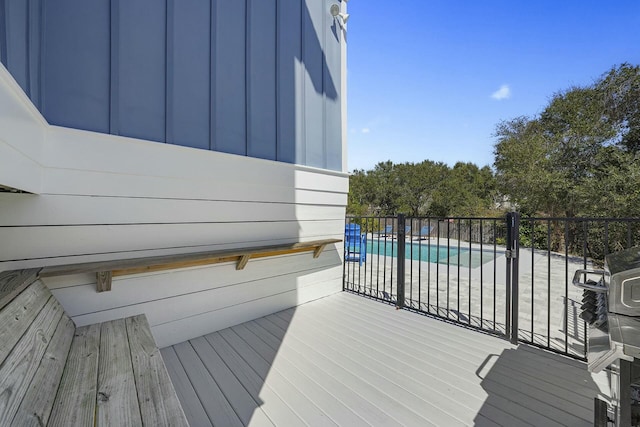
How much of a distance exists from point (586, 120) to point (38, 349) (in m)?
13.2

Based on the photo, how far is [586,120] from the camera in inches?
360

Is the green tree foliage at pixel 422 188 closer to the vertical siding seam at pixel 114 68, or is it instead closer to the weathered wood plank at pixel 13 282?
the vertical siding seam at pixel 114 68

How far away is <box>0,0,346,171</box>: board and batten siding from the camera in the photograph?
1.70 meters

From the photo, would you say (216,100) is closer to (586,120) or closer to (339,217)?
(339,217)

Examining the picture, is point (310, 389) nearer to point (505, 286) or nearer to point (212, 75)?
point (212, 75)

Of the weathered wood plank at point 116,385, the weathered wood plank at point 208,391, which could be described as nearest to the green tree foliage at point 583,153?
the weathered wood plank at point 208,391

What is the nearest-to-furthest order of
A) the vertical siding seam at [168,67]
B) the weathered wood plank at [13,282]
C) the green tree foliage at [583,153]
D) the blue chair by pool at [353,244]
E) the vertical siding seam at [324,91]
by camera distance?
1. the weathered wood plank at [13,282]
2. the vertical siding seam at [168,67]
3. the vertical siding seam at [324,91]
4. the blue chair by pool at [353,244]
5. the green tree foliage at [583,153]

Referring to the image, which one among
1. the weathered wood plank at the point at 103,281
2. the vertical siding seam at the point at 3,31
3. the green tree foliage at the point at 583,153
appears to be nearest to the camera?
the vertical siding seam at the point at 3,31

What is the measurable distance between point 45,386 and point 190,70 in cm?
223

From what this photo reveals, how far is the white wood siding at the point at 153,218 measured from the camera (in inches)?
63.4

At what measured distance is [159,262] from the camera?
1954mm

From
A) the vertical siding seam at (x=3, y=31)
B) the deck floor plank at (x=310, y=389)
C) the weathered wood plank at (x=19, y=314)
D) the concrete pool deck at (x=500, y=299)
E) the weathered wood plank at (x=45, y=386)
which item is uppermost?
the vertical siding seam at (x=3, y=31)

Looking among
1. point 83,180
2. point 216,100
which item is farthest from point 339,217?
point 83,180

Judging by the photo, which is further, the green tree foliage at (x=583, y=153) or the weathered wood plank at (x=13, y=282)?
the green tree foliage at (x=583, y=153)
